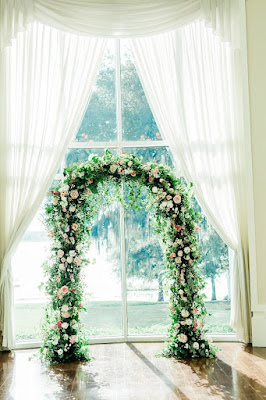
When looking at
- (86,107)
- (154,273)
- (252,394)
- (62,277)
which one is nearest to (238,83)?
(86,107)

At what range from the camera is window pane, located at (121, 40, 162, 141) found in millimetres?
6258

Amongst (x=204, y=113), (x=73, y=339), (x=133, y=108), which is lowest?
(x=73, y=339)

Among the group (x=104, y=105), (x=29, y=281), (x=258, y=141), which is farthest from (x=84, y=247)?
(x=258, y=141)

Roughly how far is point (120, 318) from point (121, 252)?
75cm

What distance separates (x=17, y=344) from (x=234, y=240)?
2.67 metres

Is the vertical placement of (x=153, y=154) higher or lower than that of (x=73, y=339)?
higher

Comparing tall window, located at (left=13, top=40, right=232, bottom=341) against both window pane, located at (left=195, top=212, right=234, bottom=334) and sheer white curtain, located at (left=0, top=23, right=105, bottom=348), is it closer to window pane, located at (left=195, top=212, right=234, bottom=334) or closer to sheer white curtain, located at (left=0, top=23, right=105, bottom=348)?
window pane, located at (left=195, top=212, right=234, bottom=334)

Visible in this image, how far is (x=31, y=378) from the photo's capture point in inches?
189

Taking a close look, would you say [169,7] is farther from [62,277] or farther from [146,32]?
[62,277]

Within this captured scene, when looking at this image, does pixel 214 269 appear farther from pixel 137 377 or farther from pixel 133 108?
pixel 133 108

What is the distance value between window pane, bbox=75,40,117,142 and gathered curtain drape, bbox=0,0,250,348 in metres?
0.27

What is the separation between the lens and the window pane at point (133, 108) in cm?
626

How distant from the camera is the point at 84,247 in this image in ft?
18.2

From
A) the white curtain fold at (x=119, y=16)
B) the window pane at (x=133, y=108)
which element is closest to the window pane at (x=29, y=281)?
the window pane at (x=133, y=108)
